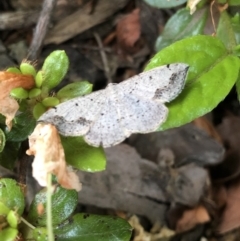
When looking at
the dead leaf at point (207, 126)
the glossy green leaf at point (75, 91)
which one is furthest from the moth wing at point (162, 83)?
the dead leaf at point (207, 126)

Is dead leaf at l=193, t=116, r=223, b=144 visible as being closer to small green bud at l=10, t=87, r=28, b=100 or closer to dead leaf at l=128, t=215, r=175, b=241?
dead leaf at l=128, t=215, r=175, b=241

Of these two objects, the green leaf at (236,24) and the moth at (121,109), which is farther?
the green leaf at (236,24)

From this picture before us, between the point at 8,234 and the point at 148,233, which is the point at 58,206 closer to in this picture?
the point at 8,234

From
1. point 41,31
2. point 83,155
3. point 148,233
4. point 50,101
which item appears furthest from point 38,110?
point 148,233

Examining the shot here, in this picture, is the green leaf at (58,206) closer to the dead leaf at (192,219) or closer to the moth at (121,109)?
the moth at (121,109)

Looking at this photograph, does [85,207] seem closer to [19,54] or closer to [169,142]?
[169,142]

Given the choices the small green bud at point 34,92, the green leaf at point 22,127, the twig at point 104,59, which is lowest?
the twig at point 104,59

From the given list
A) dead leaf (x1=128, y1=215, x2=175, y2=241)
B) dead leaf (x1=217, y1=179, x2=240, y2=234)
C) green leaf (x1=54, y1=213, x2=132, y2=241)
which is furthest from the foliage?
dead leaf (x1=217, y1=179, x2=240, y2=234)
